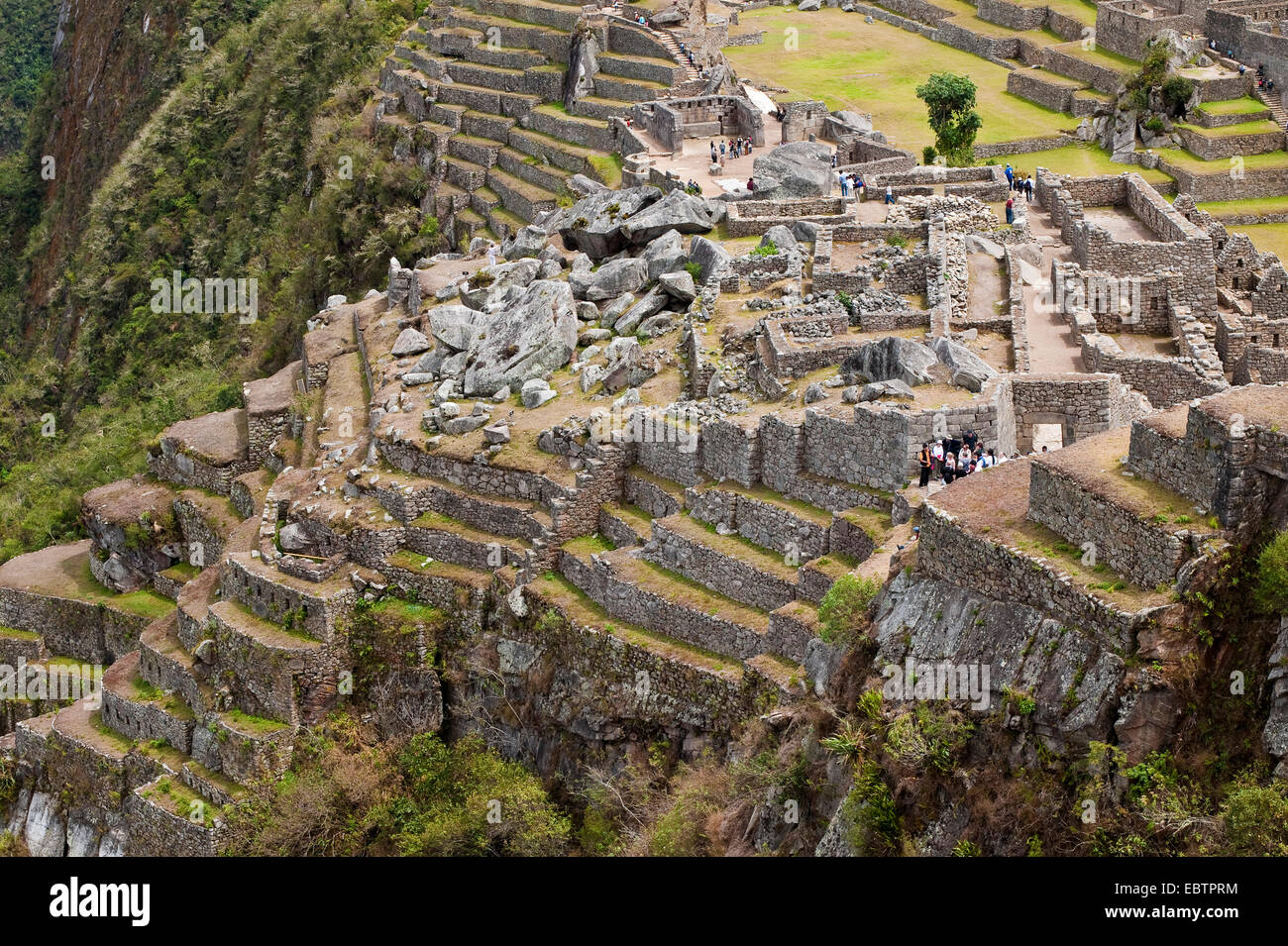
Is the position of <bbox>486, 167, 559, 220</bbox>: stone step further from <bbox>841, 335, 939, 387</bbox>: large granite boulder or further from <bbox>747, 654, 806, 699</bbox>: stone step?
<bbox>747, 654, 806, 699</bbox>: stone step

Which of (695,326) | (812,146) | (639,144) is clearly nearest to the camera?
(695,326)

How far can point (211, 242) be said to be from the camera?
279 feet

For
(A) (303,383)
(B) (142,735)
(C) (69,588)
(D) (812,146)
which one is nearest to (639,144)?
(D) (812,146)

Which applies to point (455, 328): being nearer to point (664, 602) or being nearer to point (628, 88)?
point (664, 602)

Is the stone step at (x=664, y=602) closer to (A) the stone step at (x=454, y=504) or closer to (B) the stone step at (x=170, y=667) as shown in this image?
(A) the stone step at (x=454, y=504)

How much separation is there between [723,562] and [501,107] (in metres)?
44.7

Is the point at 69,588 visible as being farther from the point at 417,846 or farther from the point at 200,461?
the point at 417,846

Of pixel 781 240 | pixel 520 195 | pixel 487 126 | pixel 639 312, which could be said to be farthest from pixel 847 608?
pixel 487 126

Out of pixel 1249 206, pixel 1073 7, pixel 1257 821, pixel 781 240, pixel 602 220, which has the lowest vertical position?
pixel 1249 206

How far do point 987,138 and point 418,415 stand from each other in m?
33.0

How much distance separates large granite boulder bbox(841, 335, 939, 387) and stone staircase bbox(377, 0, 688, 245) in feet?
91.1

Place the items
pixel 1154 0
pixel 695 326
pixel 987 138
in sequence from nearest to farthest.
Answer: pixel 695 326, pixel 987 138, pixel 1154 0

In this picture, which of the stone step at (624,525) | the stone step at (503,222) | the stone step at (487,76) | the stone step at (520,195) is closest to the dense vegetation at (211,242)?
the stone step at (503,222)

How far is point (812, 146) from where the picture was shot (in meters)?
50.8
